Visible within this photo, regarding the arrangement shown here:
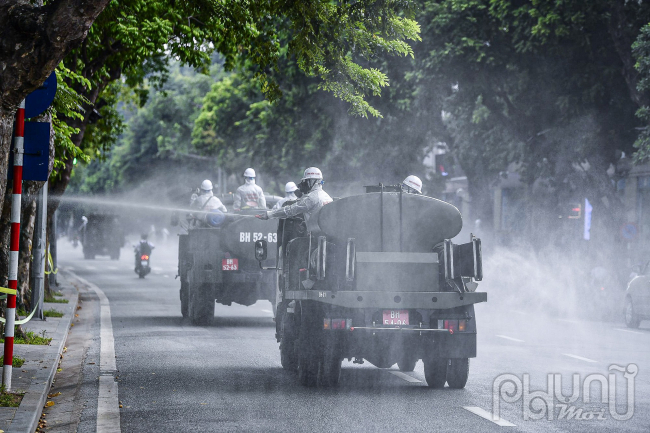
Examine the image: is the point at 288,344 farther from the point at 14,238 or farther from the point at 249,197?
the point at 249,197

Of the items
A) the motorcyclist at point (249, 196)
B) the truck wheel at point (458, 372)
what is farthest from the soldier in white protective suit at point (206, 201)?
the truck wheel at point (458, 372)

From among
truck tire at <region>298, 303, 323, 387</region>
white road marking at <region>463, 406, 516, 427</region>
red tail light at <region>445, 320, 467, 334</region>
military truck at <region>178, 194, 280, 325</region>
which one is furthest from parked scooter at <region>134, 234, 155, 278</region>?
white road marking at <region>463, 406, 516, 427</region>

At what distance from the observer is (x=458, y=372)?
980 centimetres

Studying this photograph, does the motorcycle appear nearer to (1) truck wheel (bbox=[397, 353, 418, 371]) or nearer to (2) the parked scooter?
(2) the parked scooter

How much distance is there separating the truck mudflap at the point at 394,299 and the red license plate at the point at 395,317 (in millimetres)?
63

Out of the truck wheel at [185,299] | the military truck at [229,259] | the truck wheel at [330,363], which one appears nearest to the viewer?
the truck wheel at [330,363]

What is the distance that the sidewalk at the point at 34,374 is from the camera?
7.48 meters

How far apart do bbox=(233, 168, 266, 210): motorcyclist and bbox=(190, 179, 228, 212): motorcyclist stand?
375 millimetres

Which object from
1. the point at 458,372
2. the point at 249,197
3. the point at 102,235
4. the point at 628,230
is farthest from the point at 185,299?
the point at 102,235

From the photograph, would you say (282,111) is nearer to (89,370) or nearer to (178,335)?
(178,335)

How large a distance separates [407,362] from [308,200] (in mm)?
1990

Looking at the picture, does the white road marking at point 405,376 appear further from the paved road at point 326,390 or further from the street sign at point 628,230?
the street sign at point 628,230

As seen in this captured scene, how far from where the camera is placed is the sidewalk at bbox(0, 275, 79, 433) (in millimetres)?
7477

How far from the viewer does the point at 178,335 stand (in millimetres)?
15312
